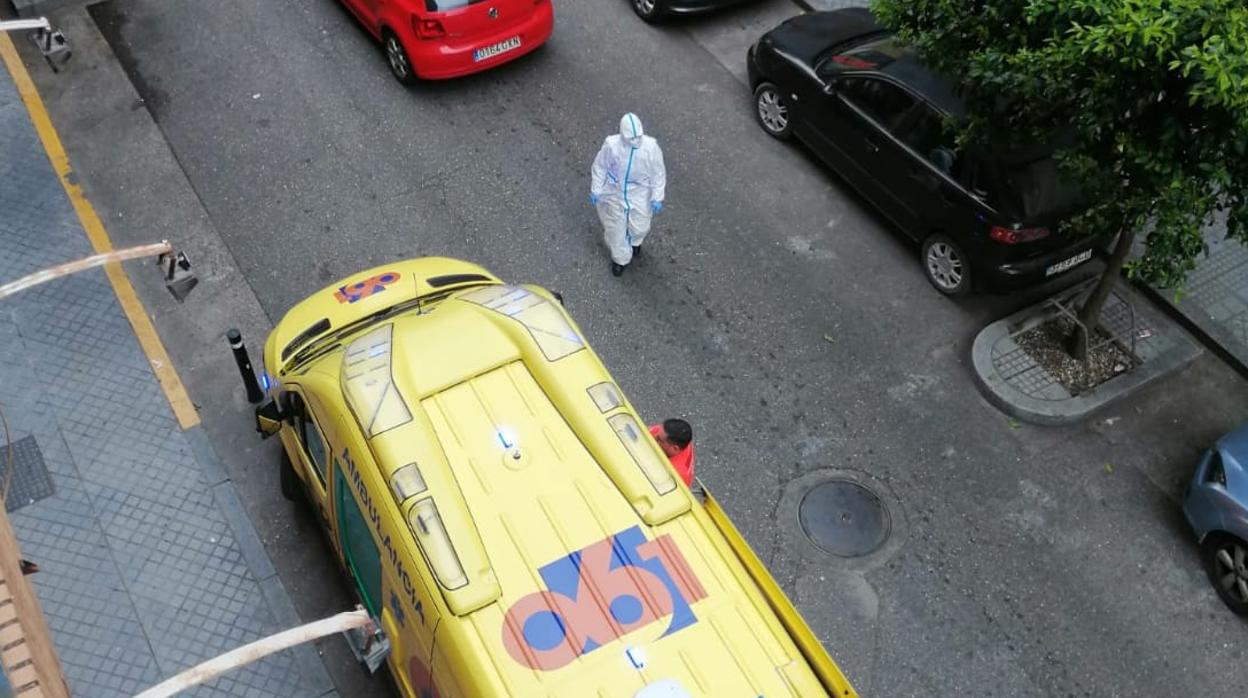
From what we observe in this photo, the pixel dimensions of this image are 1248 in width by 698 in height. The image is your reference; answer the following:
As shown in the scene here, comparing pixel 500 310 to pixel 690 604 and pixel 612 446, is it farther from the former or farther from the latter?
pixel 690 604

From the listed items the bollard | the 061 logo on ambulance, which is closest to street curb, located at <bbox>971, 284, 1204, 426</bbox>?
the 061 logo on ambulance

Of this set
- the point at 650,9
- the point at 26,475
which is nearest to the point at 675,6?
the point at 650,9

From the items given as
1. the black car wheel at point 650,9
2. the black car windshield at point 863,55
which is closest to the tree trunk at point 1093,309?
the black car windshield at point 863,55

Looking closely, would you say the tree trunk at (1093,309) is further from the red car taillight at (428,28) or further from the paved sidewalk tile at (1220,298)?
the red car taillight at (428,28)

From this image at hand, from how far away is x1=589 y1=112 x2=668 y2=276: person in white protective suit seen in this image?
8055 millimetres

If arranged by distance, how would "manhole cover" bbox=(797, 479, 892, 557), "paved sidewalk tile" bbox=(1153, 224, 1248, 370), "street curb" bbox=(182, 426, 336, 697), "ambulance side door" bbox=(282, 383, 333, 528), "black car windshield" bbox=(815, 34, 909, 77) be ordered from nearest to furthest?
"ambulance side door" bbox=(282, 383, 333, 528) → "street curb" bbox=(182, 426, 336, 697) → "manhole cover" bbox=(797, 479, 892, 557) → "paved sidewalk tile" bbox=(1153, 224, 1248, 370) → "black car windshield" bbox=(815, 34, 909, 77)

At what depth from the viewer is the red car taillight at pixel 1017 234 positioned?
8031mm

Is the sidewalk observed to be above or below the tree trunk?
below

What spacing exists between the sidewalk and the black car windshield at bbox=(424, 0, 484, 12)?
3573mm

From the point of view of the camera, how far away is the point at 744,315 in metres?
8.68

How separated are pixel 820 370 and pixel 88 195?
21.6ft

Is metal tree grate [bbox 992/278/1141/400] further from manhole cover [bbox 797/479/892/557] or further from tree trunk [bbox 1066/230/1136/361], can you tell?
manhole cover [bbox 797/479/892/557]

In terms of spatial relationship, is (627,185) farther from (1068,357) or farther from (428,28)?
(1068,357)

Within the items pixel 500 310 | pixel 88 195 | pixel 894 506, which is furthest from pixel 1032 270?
pixel 88 195
